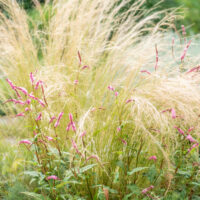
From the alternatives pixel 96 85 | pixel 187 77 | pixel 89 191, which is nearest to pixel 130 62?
pixel 96 85

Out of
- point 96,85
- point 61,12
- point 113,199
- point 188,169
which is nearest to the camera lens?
point 113,199

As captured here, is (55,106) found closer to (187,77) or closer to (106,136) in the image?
(106,136)

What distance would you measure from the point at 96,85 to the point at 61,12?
637 millimetres

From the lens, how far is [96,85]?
2027mm

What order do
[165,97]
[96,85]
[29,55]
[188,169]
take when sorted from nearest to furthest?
[165,97], [188,169], [96,85], [29,55]

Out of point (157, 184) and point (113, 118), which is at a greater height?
point (113, 118)

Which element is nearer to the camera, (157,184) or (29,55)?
(157,184)

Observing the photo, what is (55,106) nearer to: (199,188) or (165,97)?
(165,97)

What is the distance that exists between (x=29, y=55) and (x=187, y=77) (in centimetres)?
137

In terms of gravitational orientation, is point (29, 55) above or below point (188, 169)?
above

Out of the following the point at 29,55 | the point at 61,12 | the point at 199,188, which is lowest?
the point at 199,188

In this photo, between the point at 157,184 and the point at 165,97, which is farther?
the point at 157,184

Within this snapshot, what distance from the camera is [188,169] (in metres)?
1.62

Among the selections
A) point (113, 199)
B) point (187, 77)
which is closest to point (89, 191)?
point (113, 199)
